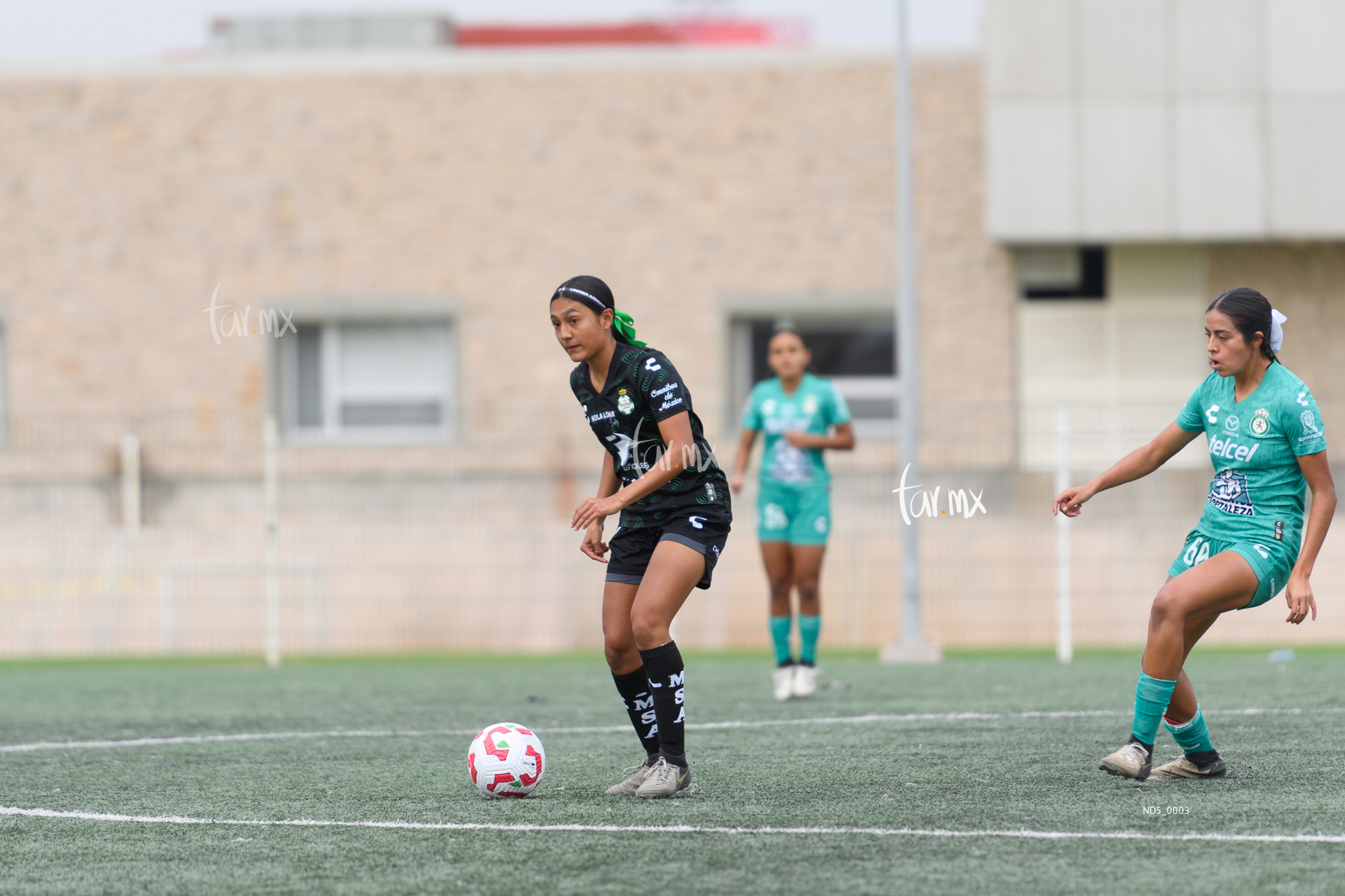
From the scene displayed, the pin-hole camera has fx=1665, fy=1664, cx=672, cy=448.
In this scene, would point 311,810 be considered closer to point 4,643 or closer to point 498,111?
point 4,643

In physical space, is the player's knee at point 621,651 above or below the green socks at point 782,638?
above

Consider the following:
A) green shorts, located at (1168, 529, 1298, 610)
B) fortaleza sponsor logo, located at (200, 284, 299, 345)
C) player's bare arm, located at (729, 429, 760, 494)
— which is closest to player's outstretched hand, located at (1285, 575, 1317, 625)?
green shorts, located at (1168, 529, 1298, 610)

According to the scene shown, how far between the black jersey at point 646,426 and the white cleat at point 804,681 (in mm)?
4245

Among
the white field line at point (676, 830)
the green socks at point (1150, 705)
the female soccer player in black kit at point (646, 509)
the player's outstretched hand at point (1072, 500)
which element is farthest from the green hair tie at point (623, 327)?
the green socks at point (1150, 705)

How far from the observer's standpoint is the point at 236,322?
21.4 m

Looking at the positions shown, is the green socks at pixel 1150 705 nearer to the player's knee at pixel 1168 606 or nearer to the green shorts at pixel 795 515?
the player's knee at pixel 1168 606

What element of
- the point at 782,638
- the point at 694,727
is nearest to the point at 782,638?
the point at 782,638

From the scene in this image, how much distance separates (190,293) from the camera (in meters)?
21.6

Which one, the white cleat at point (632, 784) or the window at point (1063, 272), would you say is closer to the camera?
the white cleat at point (632, 784)

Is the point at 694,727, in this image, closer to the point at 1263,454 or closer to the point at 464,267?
the point at 1263,454

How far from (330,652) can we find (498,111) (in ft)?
25.6

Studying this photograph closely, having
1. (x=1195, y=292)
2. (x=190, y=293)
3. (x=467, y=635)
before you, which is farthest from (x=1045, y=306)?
(x=190, y=293)

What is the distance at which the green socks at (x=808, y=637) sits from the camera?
10648 millimetres

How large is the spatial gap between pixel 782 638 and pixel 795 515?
79 cm
